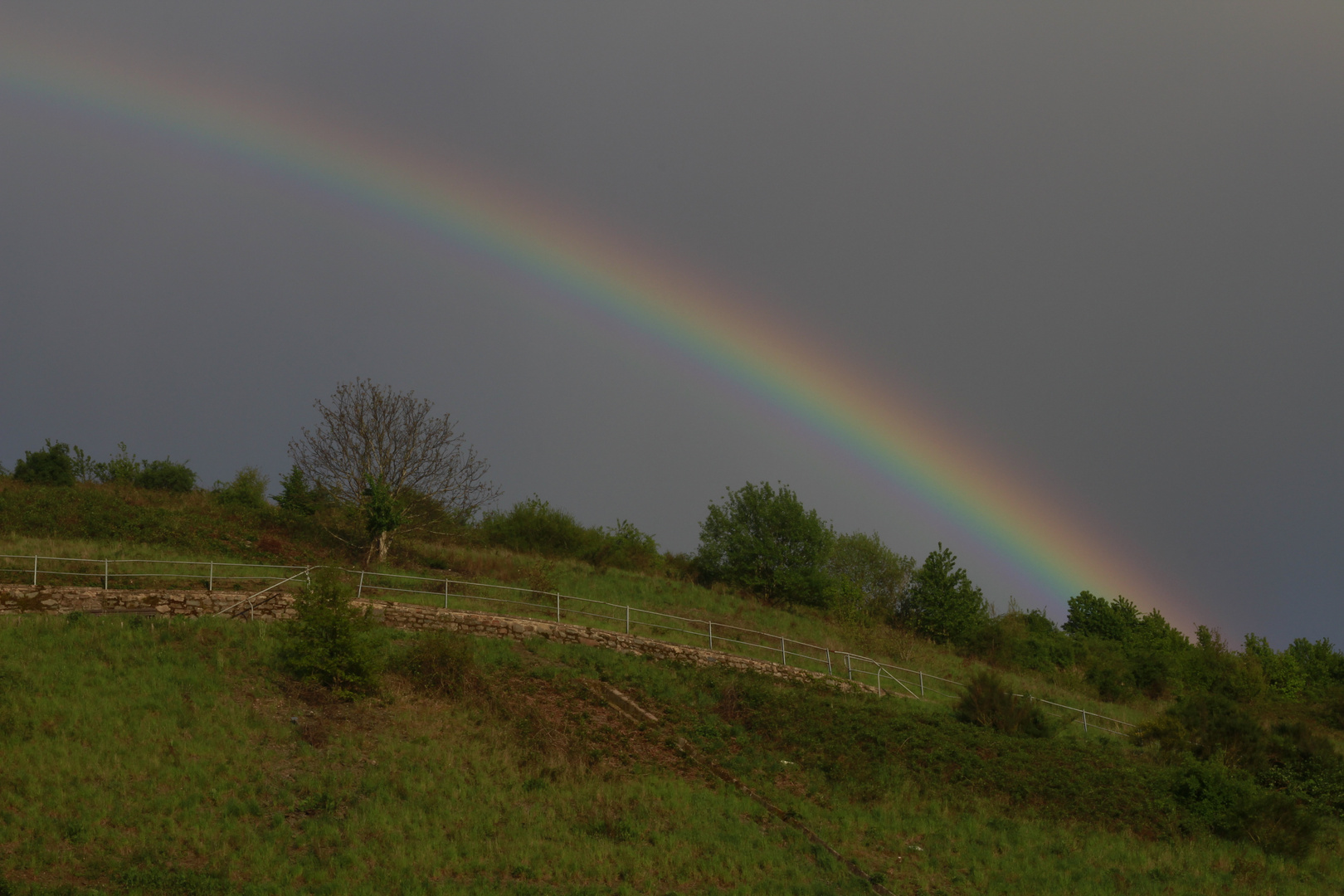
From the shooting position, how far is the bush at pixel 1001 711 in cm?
2727

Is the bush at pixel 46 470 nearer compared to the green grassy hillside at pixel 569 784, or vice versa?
the green grassy hillside at pixel 569 784

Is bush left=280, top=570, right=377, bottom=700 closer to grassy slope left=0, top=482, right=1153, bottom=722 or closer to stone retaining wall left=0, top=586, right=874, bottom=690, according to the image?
stone retaining wall left=0, top=586, right=874, bottom=690

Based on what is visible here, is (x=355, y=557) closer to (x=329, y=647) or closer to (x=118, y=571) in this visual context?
(x=118, y=571)

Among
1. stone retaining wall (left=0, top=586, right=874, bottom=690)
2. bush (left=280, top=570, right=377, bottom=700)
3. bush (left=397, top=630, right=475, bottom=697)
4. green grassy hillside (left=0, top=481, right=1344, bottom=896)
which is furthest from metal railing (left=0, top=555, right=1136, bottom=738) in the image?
bush (left=280, top=570, right=377, bottom=700)

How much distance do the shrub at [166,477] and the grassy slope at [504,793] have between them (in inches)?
1321

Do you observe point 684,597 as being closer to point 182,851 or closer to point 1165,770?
point 1165,770

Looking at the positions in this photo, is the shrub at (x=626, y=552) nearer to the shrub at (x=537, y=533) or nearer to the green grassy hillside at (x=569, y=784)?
the shrub at (x=537, y=533)

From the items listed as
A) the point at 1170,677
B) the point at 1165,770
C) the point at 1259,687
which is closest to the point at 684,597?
the point at 1165,770

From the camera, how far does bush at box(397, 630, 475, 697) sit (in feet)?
73.3

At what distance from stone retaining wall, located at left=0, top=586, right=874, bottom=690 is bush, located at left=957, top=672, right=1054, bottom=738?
4.04 meters

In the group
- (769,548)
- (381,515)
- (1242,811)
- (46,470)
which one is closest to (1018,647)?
(769,548)

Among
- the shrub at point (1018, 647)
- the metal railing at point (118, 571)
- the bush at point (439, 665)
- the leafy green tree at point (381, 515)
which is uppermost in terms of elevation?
the leafy green tree at point (381, 515)

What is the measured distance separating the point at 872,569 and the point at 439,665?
4662cm

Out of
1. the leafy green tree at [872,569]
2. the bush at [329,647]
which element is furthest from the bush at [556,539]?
the bush at [329,647]
